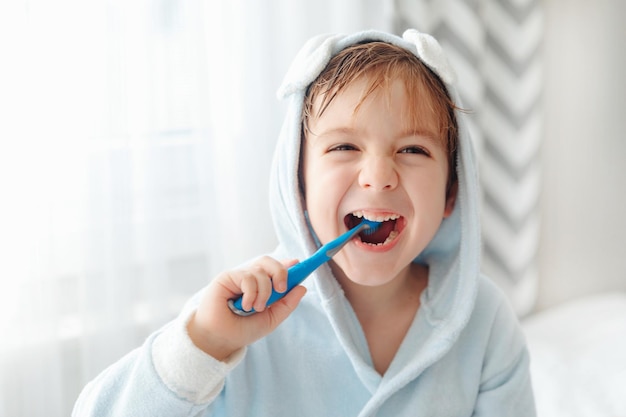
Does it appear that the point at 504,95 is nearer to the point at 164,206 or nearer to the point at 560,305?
the point at 560,305

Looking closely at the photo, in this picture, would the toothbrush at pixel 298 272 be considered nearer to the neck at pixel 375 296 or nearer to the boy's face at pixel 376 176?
the boy's face at pixel 376 176

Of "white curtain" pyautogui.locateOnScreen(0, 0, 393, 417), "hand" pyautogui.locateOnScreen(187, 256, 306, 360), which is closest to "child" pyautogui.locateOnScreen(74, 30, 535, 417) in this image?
"hand" pyautogui.locateOnScreen(187, 256, 306, 360)

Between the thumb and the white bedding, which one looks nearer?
the thumb

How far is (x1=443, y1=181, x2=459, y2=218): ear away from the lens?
36.8 inches

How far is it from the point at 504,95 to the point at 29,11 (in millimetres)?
1085

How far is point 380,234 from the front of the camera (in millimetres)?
851

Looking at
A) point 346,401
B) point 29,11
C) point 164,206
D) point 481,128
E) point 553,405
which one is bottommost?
point 553,405

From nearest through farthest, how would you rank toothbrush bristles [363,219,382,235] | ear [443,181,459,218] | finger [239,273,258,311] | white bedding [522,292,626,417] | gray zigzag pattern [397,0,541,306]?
finger [239,273,258,311]
toothbrush bristles [363,219,382,235]
ear [443,181,459,218]
white bedding [522,292,626,417]
gray zigzag pattern [397,0,541,306]

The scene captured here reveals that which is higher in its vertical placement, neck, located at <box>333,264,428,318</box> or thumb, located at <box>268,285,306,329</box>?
thumb, located at <box>268,285,306,329</box>

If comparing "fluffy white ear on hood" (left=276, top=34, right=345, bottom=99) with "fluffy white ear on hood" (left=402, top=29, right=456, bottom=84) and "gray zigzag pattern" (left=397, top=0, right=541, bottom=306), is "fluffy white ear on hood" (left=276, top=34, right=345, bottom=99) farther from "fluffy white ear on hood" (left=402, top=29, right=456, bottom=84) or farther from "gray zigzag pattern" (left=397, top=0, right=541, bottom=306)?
"gray zigzag pattern" (left=397, top=0, right=541, bottom=306)

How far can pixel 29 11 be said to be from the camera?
1.07 metres

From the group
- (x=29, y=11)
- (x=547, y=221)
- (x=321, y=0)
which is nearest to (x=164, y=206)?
(x=29, y=11)

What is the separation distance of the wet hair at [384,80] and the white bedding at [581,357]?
2.12 feet

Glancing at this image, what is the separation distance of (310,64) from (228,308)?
31 centimetres
